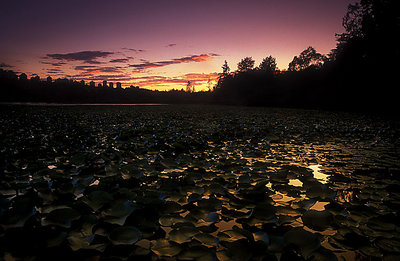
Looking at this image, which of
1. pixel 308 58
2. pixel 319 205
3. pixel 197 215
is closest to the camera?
pixel 197 215

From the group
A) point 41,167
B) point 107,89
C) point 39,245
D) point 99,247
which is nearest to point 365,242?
point 99,247

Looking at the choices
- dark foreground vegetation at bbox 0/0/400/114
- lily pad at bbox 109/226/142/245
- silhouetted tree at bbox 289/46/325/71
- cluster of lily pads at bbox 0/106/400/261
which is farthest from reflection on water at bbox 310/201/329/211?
silhouetted tree at bbox 289/46/325/71

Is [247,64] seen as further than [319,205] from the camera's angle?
Yes

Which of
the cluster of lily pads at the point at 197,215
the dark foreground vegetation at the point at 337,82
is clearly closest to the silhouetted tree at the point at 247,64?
the dark foreground vegetation at the point at 337,82

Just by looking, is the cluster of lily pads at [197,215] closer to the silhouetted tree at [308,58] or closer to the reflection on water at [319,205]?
the reflection on water at [319,205]

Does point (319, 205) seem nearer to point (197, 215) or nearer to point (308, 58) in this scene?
point (197, 215)

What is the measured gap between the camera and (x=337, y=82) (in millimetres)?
19078

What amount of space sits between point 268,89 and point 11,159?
99.2 ft

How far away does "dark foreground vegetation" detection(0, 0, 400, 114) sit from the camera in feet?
47.7

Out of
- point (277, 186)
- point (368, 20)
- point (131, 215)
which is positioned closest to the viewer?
point (131, 215)

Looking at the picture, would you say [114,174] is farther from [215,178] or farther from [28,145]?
[28,145]

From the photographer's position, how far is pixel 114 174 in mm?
1927

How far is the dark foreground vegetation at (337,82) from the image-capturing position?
14547 millimetres

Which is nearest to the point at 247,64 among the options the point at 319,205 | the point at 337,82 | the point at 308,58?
the point at 308,58
